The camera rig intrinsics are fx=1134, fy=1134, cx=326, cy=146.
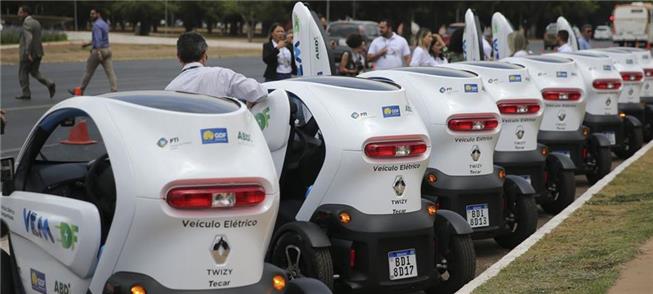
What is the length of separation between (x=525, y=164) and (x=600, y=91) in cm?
410

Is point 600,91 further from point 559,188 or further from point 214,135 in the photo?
point 214,135

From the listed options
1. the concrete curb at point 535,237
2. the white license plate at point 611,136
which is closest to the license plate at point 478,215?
the concrete curb at point 535,237

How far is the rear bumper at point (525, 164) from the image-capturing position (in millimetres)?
10414

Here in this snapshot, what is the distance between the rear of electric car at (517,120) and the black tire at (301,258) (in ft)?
11.8

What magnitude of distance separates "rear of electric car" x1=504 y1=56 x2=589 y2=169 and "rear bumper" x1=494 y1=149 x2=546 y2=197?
178 centimetres

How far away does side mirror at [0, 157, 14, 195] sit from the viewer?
6.13 metres

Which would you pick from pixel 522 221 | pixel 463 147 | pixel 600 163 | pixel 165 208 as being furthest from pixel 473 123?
pixel 600 163

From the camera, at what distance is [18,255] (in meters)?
6.23

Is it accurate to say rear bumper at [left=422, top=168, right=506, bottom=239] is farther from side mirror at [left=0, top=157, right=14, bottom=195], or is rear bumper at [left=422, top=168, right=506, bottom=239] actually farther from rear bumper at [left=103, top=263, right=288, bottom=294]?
side mirror at [left=0, top=157, right=14, bottom=195]

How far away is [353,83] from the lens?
7688 millimetres

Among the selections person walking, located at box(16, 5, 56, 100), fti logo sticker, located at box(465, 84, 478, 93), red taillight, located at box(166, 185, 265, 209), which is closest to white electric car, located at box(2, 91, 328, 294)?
red taillight, located at box(166, 185, 265, 209)

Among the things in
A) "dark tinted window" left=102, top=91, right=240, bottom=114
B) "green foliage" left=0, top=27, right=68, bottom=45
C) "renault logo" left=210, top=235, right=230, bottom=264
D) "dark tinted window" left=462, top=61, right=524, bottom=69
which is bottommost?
"green foliage" left=0, top=27, right=68, bottom=45

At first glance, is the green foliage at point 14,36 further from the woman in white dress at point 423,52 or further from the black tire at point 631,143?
the black tire at point 631,143

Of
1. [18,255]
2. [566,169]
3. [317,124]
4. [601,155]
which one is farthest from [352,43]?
[18,255]
